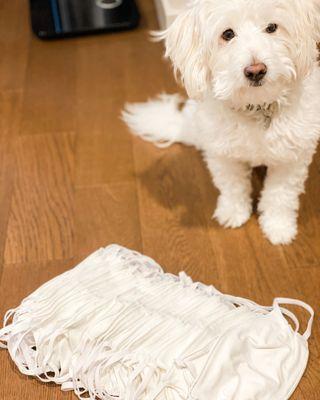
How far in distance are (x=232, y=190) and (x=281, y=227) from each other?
17 cm

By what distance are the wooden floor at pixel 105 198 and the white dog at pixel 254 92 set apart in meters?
0.10

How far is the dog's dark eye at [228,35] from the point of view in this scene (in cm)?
115

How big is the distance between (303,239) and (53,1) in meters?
1.75

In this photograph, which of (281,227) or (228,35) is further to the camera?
(281,227)

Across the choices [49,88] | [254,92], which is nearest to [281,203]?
[254,92]

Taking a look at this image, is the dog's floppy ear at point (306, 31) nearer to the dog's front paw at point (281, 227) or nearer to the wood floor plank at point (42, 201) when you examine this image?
the dog's front paw at point (281, 227)

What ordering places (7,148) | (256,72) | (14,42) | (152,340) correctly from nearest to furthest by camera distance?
(256,72), (152,340), (7,148), (14,42)

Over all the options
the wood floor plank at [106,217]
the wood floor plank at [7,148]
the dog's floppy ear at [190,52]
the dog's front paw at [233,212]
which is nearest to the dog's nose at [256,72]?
the dog's floppy ear at [190,52]

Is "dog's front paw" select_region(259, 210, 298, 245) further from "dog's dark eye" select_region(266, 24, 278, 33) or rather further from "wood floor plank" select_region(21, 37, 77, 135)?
"wood floor plank" select_region(21, 37, 77, 135)

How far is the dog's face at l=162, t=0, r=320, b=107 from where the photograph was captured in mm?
1105

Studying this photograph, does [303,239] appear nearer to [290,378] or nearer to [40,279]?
[290,378]

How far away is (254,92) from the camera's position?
3.81 ft

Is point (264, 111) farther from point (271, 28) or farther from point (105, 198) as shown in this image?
point (105, 198)

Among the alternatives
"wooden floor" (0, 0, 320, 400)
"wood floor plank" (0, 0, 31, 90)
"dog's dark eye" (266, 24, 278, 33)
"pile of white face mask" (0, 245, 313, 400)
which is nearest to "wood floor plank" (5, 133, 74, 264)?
"wooden floor" (0, 0, 320, 400)
